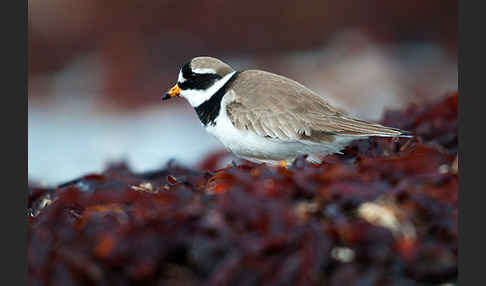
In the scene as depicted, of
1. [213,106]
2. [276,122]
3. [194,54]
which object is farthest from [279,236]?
[194,54]

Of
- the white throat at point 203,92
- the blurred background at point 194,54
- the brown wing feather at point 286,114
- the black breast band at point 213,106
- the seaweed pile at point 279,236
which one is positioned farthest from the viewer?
the blurred background at point 194,54

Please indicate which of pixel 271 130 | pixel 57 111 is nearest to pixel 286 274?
pixel 271 130

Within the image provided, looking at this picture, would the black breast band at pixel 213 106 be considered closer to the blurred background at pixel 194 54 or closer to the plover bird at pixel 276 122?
the plover bird at pixel 276 122

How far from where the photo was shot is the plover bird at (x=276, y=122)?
9.68 feet

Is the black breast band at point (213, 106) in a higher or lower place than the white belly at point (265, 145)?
higher

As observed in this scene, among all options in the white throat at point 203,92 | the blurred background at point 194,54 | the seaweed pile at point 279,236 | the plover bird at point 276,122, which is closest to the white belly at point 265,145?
the plover bird at point 276,122

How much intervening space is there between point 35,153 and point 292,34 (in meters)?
3.71

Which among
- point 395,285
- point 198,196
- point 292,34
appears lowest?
point 395,285

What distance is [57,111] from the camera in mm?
6422

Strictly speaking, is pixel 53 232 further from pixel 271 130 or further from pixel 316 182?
pixel 271 130

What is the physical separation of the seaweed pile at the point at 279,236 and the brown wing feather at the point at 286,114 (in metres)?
0.86

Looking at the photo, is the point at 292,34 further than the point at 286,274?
Yes

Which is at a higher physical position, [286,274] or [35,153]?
[286,274]

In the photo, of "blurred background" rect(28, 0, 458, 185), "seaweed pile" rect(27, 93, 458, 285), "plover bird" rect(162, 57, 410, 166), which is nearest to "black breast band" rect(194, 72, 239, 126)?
"plover bird" rect(162, 57, 410, 166)
